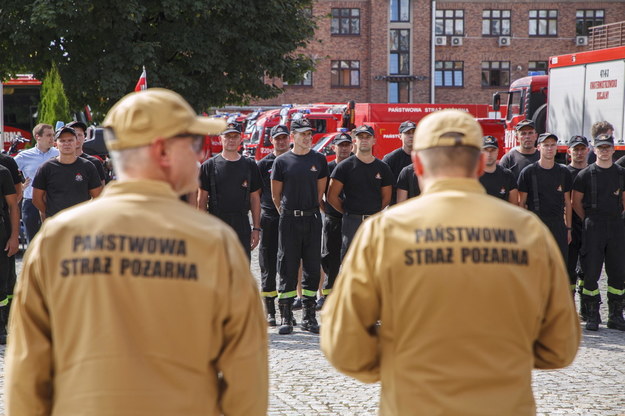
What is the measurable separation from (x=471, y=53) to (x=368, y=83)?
7.00 metres

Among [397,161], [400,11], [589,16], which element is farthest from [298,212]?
[589,16]

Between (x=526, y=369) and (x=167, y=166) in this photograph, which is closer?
(x=167, y=166)

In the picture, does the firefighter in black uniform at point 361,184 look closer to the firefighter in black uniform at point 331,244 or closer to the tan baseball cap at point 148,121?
the firefighter in black uniform at point 331,244

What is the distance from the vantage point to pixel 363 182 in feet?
32.3

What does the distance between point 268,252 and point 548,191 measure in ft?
9.86

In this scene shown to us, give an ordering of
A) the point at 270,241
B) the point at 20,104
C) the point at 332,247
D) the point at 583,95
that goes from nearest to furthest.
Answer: the point at 270,241 < the point at 332,247 < the point at 583,95 < the point at 20,104

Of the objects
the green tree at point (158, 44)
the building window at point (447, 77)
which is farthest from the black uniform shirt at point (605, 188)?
the building window at point (447, 77)

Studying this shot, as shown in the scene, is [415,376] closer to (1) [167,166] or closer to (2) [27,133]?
(1) [167,166]

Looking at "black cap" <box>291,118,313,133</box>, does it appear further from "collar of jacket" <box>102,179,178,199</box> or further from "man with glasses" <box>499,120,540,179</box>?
"collar of jacket" <box>102,179,178,199</box>

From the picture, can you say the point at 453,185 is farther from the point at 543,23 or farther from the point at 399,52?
the point at 543,23

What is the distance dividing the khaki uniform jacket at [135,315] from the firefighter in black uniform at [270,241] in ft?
22.8

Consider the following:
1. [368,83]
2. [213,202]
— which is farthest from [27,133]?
[368,83]

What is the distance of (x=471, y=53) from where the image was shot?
61.8m

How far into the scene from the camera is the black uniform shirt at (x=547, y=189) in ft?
31.9
